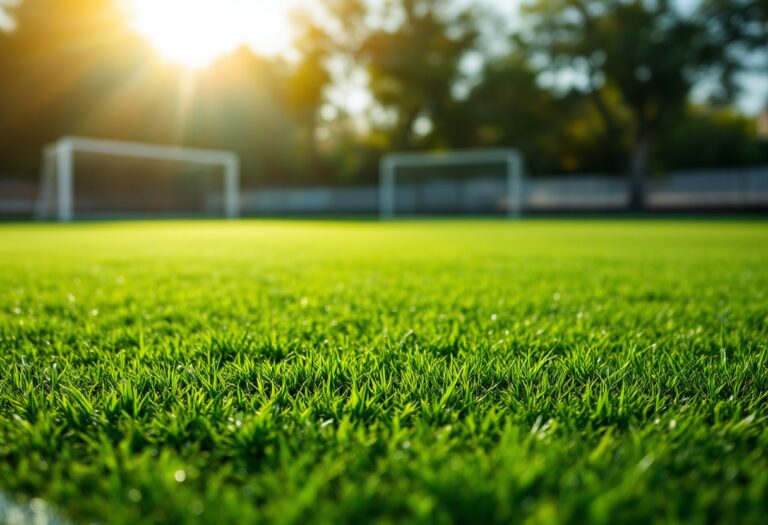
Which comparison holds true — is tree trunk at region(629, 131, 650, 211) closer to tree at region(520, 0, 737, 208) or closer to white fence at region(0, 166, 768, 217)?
tree at region(520, 0, 737, 208)

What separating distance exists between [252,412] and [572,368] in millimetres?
945

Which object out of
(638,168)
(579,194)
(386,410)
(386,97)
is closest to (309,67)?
(386,97)

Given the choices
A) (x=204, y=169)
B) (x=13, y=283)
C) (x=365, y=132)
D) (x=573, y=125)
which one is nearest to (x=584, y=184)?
(x=573, y=125)

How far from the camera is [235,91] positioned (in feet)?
121

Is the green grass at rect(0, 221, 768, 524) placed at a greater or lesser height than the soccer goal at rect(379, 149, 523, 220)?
lesser

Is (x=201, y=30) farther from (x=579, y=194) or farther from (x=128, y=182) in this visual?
(x=579, y=194)

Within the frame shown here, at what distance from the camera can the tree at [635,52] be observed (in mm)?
26203

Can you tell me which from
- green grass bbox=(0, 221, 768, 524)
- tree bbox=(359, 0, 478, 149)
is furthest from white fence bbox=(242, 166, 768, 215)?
green grass bbox=(0, 221, 768, 524)

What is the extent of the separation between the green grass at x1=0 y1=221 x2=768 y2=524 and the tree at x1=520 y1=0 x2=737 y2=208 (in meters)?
27.5

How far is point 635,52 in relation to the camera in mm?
25984

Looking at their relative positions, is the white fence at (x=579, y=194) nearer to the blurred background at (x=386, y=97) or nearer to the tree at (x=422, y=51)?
the blurred background at (x=386, y=97)

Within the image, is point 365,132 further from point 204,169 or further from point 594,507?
point 594,507

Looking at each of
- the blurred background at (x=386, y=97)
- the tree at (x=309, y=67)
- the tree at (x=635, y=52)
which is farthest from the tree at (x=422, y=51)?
the tree at (x=635, y=52)

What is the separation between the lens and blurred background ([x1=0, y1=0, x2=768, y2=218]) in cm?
2686
